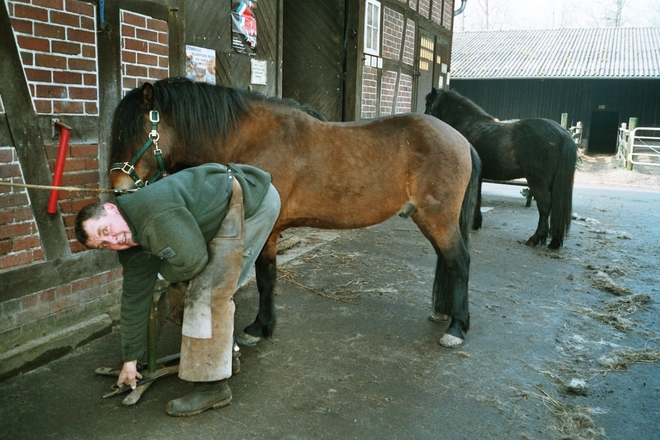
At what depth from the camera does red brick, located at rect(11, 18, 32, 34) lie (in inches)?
119

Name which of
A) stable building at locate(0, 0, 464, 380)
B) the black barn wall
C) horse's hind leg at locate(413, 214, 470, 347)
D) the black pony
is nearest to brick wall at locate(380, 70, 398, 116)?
the black pony

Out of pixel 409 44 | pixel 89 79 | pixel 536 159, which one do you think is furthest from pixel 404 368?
pixel 409 44

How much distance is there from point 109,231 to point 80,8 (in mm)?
1846

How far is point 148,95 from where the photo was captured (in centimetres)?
312

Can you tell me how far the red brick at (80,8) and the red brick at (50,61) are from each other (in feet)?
1.04

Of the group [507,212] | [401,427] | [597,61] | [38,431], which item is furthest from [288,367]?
[597,61]

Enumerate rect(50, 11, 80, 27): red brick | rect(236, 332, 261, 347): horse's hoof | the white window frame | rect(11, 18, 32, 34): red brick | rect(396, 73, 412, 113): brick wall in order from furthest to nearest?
rect(396, 73, 412, 113): brick wall
the white window frame
rect(236, 332, 261, 347): horse's hoof
rect(50, 11, 80, 27): red brick
rect(11, 18, 32, 34): red brick

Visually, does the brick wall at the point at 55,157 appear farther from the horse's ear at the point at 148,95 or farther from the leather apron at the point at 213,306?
the leather apron at the point at 213,306

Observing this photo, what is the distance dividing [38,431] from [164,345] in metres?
1.07

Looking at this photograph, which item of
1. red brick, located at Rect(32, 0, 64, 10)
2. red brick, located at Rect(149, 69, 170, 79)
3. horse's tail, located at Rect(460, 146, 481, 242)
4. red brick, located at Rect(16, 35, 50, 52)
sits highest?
red brick, located at Rect(32, 0, 64, 10)

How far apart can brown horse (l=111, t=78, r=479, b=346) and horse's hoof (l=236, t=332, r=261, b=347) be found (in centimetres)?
5

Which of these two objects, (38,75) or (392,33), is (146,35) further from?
(392,33)

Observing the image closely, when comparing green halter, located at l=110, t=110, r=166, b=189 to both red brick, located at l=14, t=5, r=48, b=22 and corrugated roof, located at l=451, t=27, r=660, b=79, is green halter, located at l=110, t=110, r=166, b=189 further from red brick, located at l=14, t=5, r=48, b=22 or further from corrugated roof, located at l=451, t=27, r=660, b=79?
corrugated roof, located at l=451, t=27, r=660, b=79

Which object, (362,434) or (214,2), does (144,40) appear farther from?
(362,434)
